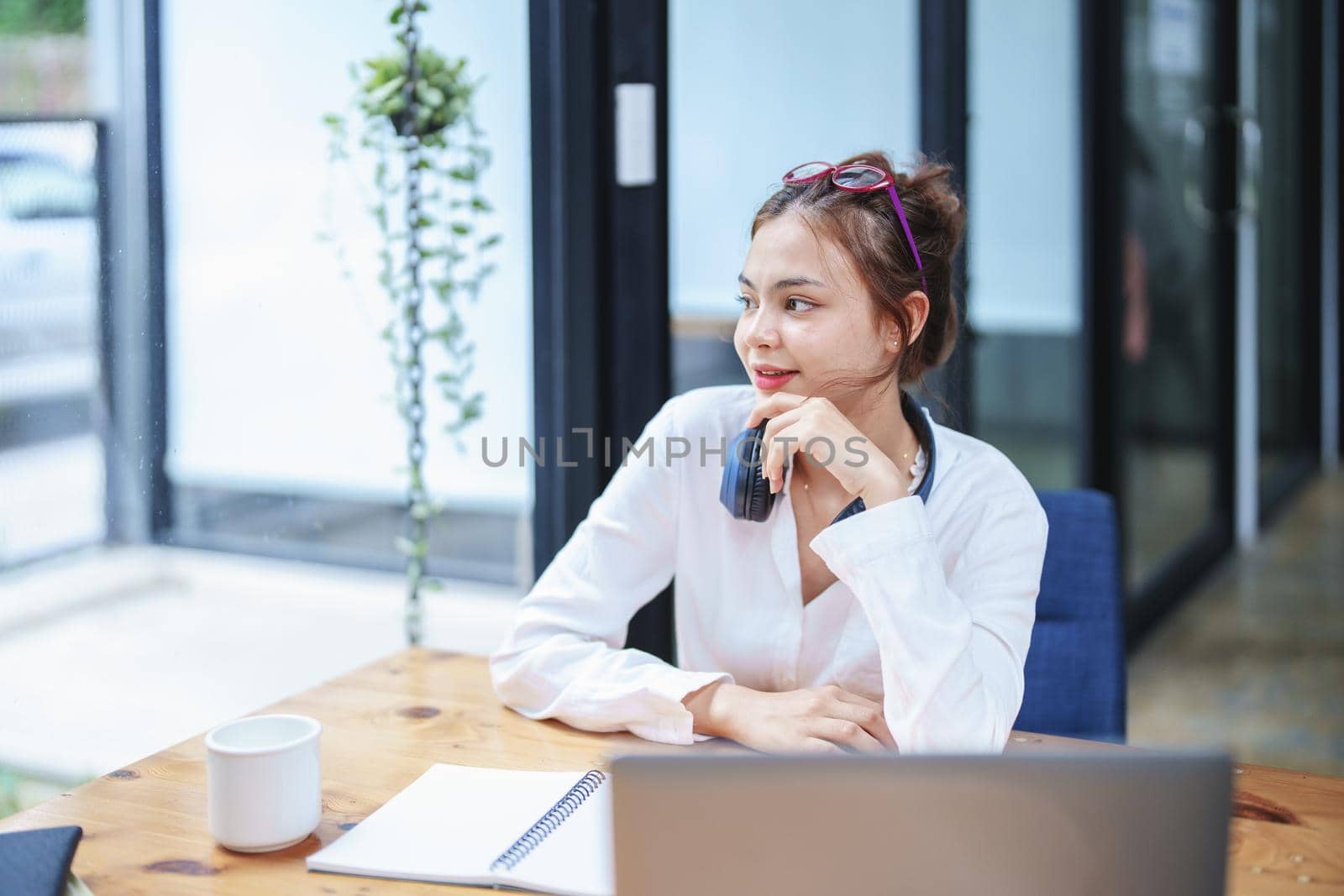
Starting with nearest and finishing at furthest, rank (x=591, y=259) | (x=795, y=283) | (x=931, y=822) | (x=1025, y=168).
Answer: (x=931, y=822), (x=795, y=283), (x=591, y=259), (x=1025, y=168)

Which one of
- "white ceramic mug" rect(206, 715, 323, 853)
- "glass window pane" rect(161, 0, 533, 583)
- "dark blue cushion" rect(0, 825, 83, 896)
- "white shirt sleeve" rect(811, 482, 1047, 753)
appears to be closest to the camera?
"dark blue cushion" rect(0, 825, 83, 896)

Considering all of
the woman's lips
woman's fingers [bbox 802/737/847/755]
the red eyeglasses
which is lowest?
woman's fingers [bbox 802/737/847/755]

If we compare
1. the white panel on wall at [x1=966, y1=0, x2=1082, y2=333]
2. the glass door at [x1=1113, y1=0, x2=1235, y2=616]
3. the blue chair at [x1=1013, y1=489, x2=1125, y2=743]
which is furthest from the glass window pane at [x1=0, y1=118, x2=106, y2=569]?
the glass door at [x1=1113, y1=0, x2=1235, y2=616]

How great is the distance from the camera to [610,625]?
59.4 inches

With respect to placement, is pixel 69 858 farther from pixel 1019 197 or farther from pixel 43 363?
pixel 1019 197

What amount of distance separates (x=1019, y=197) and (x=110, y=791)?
8.34 feet

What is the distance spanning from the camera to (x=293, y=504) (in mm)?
1812

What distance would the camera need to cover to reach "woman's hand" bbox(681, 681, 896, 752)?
1257mm

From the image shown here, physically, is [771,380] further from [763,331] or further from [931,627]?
[931,627]

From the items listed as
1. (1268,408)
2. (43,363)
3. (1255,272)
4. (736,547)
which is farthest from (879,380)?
(1268,408)

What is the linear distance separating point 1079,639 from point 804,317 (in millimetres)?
512

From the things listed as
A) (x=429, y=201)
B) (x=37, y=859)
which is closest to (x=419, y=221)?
(x=429, y=201)

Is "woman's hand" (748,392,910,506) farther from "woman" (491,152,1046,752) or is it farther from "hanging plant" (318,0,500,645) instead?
"hanging plant" (318,0,500,645)

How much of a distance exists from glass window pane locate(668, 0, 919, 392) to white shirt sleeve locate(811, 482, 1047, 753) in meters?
0.77
